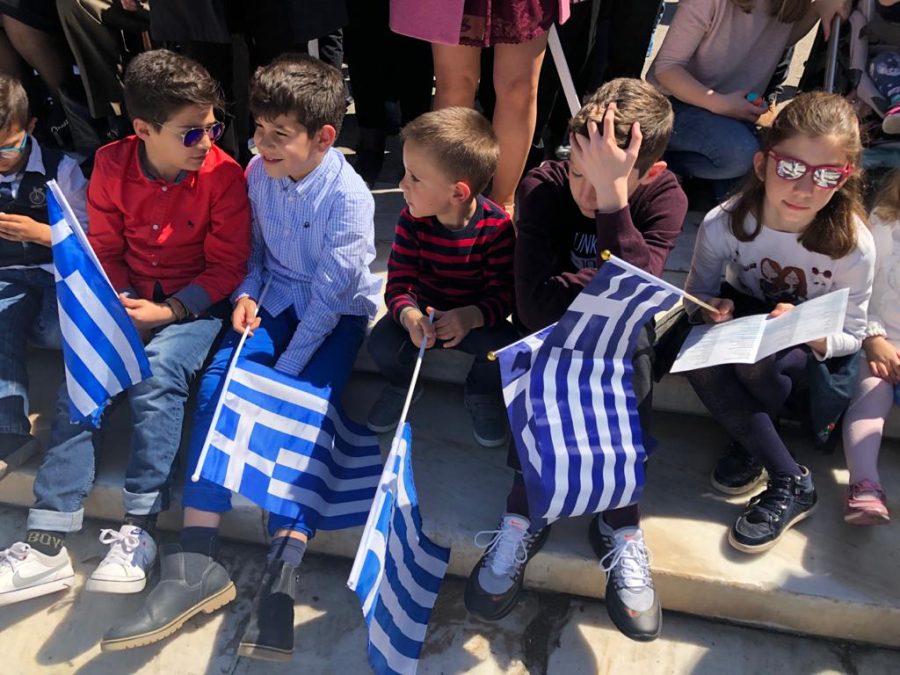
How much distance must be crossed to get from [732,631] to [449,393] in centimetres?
119

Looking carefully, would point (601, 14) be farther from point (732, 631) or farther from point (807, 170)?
point (732, 631)

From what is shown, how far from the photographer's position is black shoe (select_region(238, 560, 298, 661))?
197 centimetres

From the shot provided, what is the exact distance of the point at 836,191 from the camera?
6.93 feet

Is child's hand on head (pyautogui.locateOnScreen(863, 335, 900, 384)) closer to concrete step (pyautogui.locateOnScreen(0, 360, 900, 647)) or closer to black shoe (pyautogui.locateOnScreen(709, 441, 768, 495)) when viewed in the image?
concrete step (pyautogui.locateOnScreen(0, 360, 900, 647))

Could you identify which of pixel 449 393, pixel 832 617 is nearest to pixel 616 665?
pixel 832 617

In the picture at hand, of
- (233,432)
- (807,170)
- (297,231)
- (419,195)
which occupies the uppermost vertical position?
(807,170)

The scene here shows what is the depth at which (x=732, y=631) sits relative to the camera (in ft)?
7.11

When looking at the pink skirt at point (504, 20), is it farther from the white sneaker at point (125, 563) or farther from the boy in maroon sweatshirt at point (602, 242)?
the white sneaker at point (125, 563)

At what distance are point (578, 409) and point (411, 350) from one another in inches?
28.2

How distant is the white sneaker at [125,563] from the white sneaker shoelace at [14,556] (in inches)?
7.6

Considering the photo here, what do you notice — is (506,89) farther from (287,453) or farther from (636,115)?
(287,453)

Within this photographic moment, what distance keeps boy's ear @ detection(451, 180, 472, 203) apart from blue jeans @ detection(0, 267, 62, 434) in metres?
1.49


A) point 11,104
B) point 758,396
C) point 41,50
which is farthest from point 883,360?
point 41,50

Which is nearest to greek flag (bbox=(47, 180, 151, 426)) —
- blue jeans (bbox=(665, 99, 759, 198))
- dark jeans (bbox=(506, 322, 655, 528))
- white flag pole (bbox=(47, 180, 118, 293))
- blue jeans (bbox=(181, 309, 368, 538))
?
white flag pole (bbox=(47, 180, 118, 293))
